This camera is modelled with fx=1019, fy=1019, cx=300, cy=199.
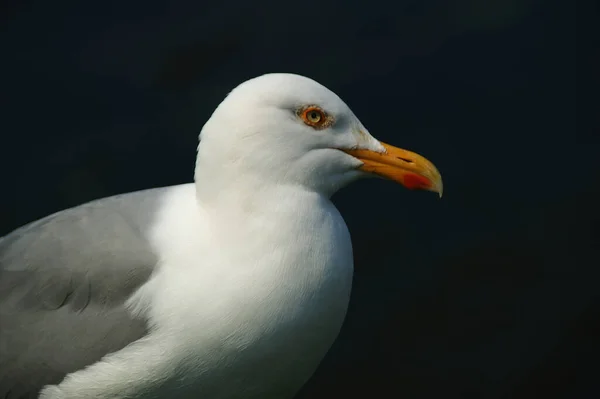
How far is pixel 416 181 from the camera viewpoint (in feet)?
9.00

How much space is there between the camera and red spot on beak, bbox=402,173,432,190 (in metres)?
2.74

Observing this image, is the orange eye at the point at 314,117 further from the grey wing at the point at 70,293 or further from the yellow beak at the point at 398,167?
the grey wing at the point at 70,293

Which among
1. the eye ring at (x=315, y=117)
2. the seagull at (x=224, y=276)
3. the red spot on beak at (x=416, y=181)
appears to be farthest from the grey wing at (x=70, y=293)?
the red spot on beak at (x=416, y=181)

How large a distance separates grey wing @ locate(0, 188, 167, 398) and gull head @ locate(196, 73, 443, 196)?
29 cm

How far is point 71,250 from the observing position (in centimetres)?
279

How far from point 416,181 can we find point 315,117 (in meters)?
0.33

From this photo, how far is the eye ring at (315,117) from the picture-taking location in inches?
104

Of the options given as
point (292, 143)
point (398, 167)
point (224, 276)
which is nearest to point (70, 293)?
point (224, 276)

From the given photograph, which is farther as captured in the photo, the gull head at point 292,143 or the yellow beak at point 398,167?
the yellow beak at point 398,167

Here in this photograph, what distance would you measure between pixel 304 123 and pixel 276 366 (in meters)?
0.64

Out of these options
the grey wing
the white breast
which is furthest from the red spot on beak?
the grey wing

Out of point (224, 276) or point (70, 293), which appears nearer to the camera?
point (224, 276)

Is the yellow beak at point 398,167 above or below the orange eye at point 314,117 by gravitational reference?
below

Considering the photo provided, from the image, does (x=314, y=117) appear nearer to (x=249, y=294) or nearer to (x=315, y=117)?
(x=315, y=117)
